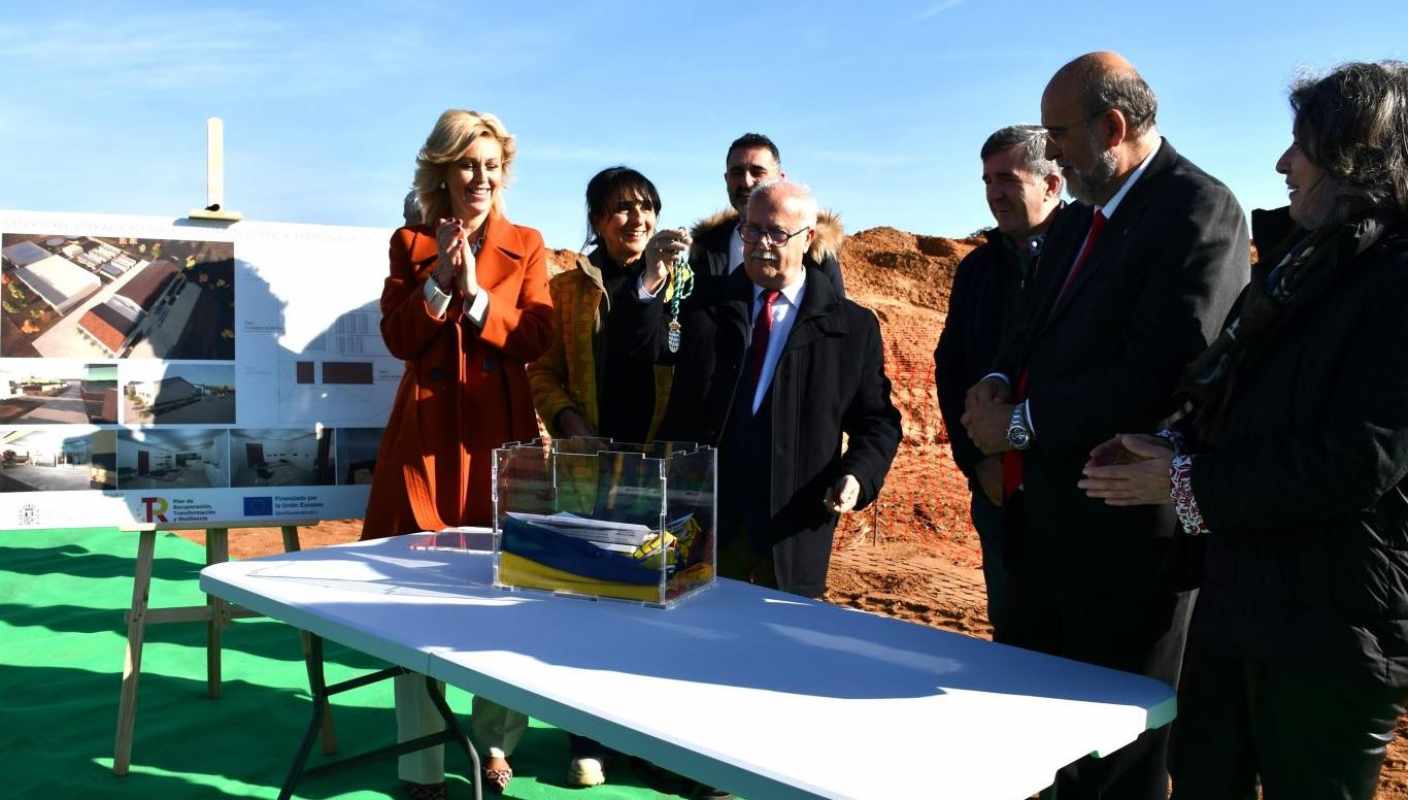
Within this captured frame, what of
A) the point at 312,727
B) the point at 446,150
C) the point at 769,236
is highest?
the point at 446,150

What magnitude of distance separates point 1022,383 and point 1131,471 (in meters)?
0.52

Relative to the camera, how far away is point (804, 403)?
10.2 feet

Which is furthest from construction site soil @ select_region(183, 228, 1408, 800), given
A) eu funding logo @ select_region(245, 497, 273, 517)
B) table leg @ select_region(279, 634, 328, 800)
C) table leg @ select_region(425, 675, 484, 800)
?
eu funding logo @ select_region(245, 497, 273, 517)

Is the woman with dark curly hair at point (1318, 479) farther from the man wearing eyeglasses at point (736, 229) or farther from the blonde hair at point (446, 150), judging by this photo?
the blonde hair at point (446, 150)

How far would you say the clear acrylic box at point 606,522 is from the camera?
231 cm

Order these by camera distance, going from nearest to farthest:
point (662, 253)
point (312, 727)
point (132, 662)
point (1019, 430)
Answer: point (1019, 430), point (312, 727), point (662, 253), point (132, 662)

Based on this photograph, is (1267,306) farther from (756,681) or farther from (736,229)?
(736,229)

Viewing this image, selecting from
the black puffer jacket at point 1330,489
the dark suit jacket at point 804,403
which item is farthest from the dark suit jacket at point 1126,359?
the dark suit jacket at point 804,403

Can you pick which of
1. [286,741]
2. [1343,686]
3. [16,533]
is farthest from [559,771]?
[16,533]

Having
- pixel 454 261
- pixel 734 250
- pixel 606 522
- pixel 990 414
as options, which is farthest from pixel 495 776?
pixel 990 414

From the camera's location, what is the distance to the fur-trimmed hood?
3400 millimetres

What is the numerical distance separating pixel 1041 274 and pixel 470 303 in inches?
64.6

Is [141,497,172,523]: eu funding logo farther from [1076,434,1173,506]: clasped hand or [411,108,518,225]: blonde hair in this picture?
[1076,434,1173,506]: clasped hand

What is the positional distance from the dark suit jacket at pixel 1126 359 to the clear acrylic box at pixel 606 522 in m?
0.73
